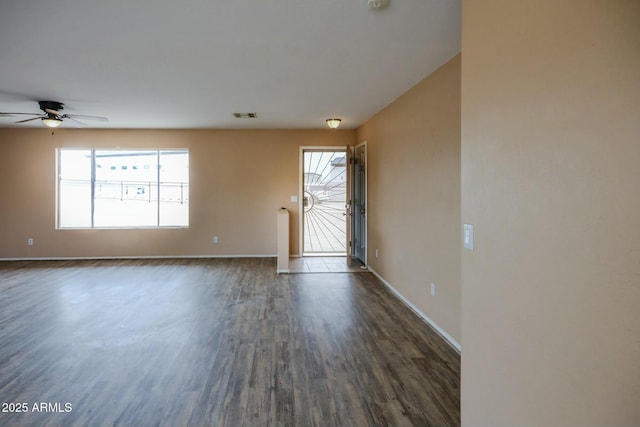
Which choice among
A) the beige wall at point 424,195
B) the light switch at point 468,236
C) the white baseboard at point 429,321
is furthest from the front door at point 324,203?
the light switch at point 468,236

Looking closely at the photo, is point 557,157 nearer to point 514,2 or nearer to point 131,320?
point 514,2

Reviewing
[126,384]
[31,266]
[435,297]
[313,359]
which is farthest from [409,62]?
[31,266]

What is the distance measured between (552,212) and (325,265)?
483 cm

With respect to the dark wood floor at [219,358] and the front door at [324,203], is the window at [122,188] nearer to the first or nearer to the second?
the dark wood floor at [219,358]

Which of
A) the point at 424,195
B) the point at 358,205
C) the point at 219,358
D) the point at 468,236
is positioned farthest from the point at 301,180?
the point at 468,236

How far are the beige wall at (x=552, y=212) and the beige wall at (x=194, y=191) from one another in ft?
16.7

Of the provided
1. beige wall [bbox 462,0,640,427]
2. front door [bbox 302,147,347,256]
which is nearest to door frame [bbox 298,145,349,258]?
front door [bbox 302,147,347,256]

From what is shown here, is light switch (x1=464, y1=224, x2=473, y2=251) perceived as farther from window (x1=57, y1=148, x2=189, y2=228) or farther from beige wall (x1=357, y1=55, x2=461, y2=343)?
window (x1=57, y1=148, x2=189, y2=228)

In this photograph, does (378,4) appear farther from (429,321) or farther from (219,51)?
(429,321)

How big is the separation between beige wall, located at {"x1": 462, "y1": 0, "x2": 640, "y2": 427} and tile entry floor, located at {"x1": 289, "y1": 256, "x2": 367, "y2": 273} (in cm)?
388

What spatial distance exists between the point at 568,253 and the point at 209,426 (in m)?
1.92

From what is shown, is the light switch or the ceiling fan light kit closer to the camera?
the light switch

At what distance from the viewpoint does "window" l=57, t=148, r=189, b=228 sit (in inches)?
245

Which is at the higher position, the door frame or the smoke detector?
the smoke detector
